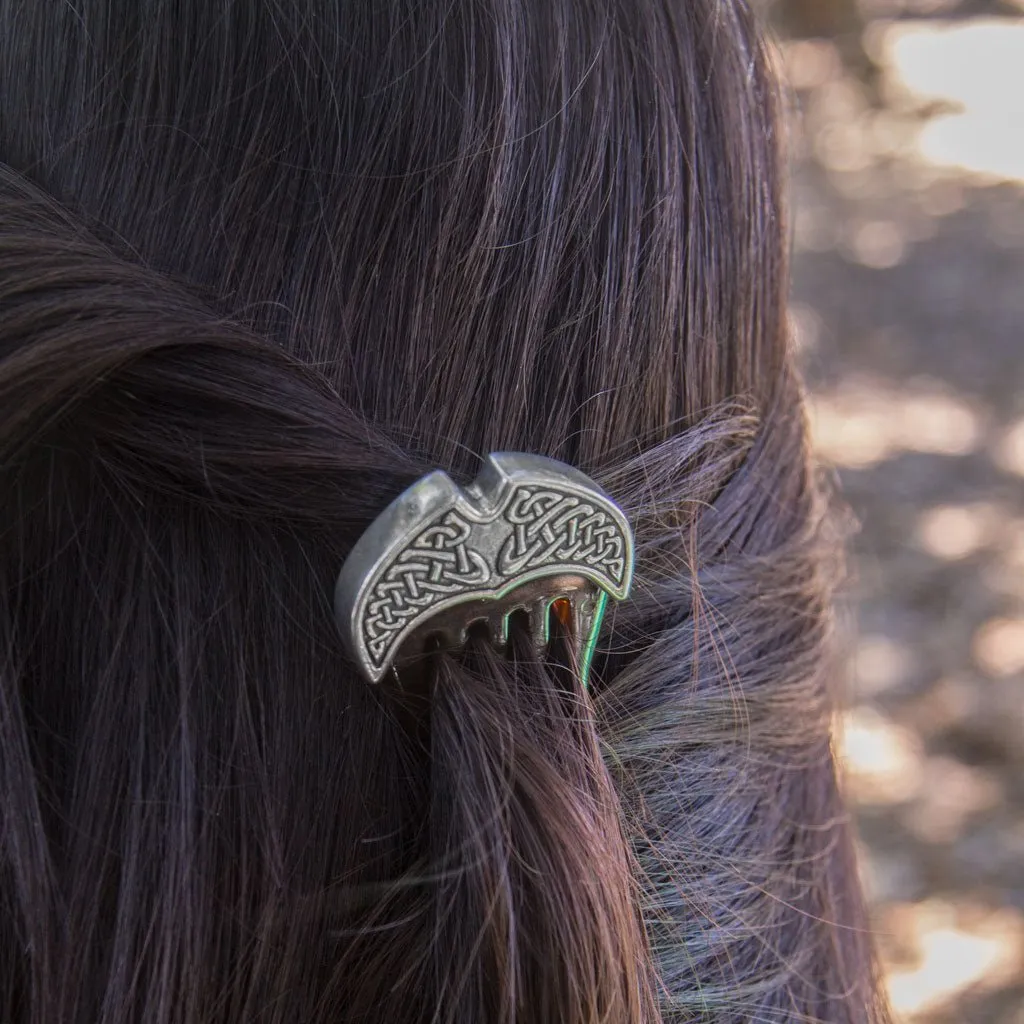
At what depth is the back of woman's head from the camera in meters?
0.43

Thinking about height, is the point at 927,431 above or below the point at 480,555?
above

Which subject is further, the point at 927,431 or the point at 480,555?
the point at 927,431

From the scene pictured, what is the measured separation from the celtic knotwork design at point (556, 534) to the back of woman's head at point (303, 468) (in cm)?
5

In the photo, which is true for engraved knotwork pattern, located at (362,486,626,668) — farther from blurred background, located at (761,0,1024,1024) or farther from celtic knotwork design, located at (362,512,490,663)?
blurred background, located at (761,0,1024,1024)

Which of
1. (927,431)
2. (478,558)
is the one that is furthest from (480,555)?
(927,431)

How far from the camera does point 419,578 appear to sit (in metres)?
0.41

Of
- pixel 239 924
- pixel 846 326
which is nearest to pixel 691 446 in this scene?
pixel 239 924

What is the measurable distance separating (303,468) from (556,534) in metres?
0.11

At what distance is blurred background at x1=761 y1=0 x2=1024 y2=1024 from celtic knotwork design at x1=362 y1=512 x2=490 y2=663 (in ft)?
3.73

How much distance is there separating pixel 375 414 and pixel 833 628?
421 millimetres

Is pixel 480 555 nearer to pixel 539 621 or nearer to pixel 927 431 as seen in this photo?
pixel 539 621

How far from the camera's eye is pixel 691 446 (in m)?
0.54

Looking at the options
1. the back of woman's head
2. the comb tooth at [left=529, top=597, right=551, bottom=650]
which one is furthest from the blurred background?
the comb tooth at [left=529, top=597, right=551, bottom=650]

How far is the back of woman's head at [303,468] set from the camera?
432mm
